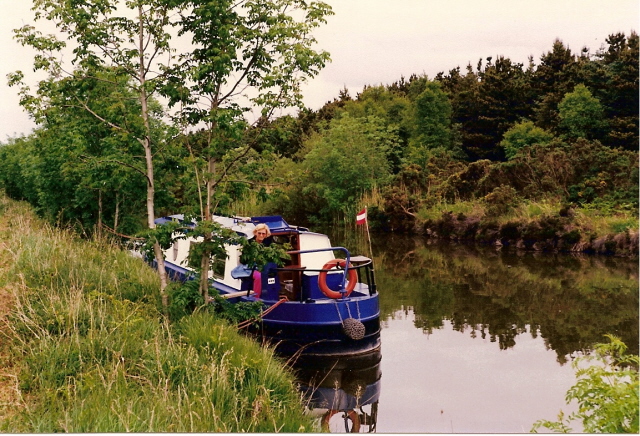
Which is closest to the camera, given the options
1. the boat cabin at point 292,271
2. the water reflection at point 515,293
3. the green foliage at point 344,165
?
the boat cabin at point 292,271

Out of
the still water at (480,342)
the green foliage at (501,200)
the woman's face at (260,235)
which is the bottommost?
the still water at (480,342)

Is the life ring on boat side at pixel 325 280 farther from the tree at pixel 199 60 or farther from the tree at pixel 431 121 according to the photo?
the tree at pixel 431 121

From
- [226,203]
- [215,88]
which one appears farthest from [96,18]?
[226,203]

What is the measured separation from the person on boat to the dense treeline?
2.66ft

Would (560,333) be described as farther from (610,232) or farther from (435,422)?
(610,232)

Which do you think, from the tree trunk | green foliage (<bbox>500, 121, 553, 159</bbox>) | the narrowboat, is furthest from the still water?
green foliage (<bbox>500, 121, 553, 159</bbox>)

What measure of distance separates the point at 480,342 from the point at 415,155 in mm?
21768

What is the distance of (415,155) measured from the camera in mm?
31531

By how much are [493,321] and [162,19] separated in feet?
25.0

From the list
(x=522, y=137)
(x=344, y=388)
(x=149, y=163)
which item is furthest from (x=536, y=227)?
(x=149, y=163)

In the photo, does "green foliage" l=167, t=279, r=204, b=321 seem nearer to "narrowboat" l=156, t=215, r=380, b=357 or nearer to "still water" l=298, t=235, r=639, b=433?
"narrowboat" l=156, t=215, r=380, b=357

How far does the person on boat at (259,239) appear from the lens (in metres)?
8.96

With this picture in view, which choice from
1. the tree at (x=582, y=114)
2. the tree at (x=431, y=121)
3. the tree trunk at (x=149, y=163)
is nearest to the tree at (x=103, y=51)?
the tree trunk at (x=149, y=163)

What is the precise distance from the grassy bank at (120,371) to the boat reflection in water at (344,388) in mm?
1285
